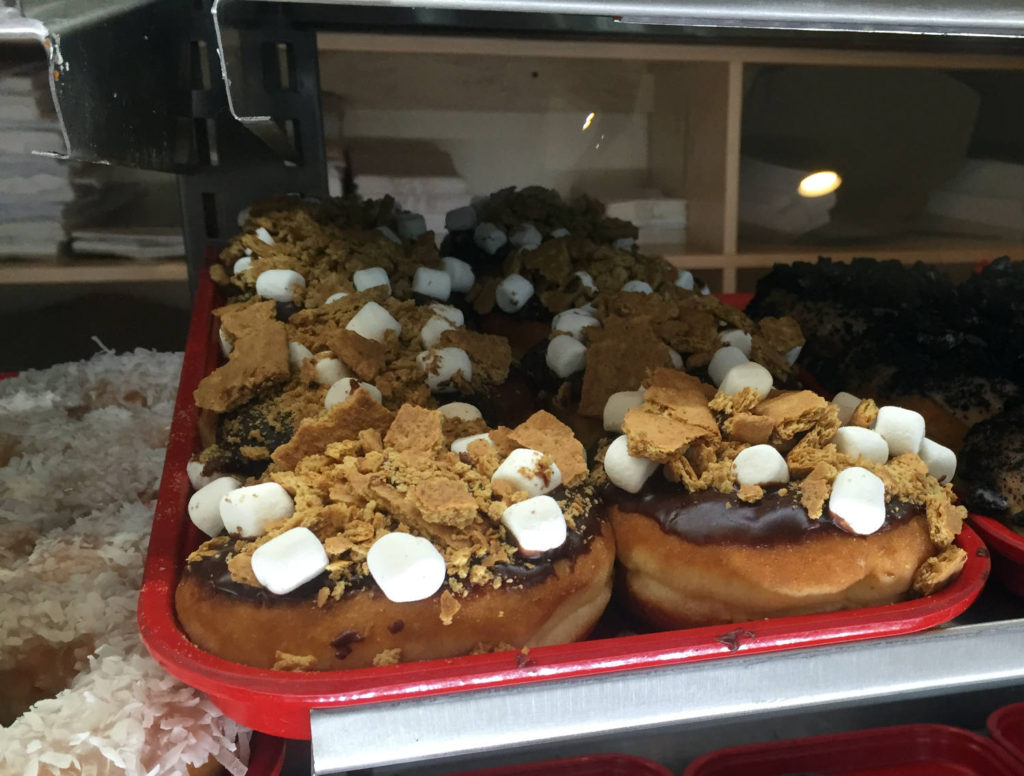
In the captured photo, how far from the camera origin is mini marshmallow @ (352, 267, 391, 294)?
1327 millimetres

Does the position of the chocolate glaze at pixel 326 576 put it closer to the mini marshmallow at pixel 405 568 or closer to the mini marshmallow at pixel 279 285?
the mini marshmallow at pixel 405 568

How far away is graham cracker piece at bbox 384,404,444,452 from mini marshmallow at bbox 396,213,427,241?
2.77 ft

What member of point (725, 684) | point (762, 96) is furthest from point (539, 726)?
point (762, 96)

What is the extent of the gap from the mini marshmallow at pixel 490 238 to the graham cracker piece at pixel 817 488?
94 centimetres

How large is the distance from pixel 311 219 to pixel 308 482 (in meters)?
0.84

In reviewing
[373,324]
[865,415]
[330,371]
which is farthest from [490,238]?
[865,415]

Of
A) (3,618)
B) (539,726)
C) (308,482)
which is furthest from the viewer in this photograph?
(3,618)

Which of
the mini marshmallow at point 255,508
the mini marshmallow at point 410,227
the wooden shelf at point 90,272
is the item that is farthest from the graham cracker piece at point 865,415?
the wooden shelf at point 90,272

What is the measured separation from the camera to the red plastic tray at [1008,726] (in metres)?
1.06

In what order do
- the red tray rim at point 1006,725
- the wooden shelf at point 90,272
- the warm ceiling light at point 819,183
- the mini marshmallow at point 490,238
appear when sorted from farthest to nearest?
the warm ceiling light at point 819,183, the wooden shelf at point 90,272, the mini marshmallow at point 490,238, the red tray rim at point 1006,725

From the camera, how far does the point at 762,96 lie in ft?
8.07

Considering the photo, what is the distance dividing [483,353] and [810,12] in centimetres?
64

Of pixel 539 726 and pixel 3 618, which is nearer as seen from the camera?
pixel 539 726

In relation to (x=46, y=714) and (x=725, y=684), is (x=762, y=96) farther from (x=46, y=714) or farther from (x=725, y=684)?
(x=46, y=714)
